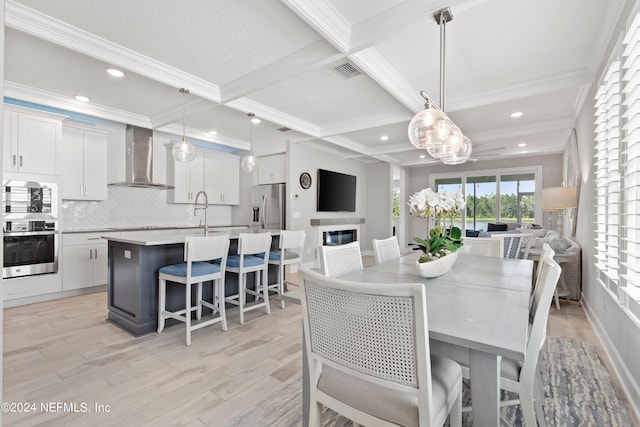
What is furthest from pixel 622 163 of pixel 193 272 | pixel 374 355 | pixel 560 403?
pixel 193 272

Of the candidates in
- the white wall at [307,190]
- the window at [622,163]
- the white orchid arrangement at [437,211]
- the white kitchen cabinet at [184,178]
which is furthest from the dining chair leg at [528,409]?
the white kitchen cabinet at [184,178]

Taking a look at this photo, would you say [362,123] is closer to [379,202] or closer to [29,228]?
[379,202]

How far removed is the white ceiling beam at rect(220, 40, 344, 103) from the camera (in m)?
2.74

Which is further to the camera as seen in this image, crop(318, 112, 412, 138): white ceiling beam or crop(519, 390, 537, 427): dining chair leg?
crop(318, 112, 412, 138): white ceiling beam

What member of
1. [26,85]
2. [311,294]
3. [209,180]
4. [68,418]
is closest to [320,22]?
[311,294]

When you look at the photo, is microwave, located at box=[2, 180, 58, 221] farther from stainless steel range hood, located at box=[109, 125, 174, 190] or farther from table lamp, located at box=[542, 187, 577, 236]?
table lamp, located at box=[542, 187, 577, 236]

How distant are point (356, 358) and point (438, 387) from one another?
0.36 meters

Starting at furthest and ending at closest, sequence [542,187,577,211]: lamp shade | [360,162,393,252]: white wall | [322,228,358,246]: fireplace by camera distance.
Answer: [360,162,393,252]: white wall, [322,228,358,246]: fireplace, [542,187,577,211]: lamp shade

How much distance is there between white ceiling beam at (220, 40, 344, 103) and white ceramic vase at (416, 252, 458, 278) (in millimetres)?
1947

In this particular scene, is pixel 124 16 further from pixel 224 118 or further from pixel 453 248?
pixel 453 248

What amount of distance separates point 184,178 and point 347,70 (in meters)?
3.73

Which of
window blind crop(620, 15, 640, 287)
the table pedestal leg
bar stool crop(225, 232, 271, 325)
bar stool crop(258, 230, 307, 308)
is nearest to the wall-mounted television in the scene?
bar stool crop(258, 230, 307, 308)

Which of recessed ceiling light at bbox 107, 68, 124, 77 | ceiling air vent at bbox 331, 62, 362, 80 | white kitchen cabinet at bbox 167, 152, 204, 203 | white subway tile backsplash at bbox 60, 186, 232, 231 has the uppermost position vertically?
ceiling air vent at bbox 331, 62, 362, 80

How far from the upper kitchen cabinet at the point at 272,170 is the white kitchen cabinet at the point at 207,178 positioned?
0.58m
